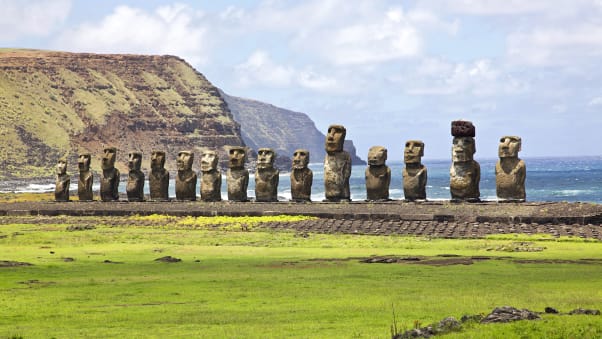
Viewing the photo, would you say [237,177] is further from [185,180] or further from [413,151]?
[413,151]

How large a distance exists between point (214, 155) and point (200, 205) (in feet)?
10.1

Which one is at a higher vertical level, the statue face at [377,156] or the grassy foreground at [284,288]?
the statue face at [377,156]

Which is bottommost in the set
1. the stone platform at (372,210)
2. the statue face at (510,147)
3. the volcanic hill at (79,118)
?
the stone platform at (372,210)

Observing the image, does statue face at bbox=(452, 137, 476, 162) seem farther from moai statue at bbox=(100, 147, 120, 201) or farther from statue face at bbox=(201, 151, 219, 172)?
moai statue at bbox=(100, 147, 120, 201)

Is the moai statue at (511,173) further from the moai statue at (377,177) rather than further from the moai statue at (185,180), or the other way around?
the moai statue at (185,180)

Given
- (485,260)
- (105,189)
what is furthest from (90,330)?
(105,189)

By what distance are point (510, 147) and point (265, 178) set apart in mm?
10246

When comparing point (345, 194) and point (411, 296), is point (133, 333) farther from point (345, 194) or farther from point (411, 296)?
point (345, 194)

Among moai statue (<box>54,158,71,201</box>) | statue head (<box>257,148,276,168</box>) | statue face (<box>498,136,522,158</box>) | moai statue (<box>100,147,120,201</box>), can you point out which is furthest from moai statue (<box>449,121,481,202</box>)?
moai statue (<box>54,158,71,201</box>)

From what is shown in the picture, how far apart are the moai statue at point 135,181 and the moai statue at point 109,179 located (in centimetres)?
83

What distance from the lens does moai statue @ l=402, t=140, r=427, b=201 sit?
126ft

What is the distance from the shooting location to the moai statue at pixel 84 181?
47.0 m

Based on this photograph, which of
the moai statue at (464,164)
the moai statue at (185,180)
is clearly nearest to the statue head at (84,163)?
the moai statue at (185,180)

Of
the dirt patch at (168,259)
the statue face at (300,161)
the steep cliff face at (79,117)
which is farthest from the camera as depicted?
the steep cliff face at (79,117)
